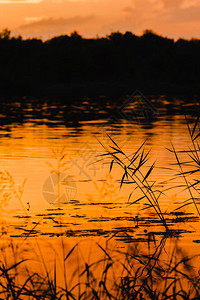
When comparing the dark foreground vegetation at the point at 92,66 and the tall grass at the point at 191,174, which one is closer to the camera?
the tall grass at the point at 191,174

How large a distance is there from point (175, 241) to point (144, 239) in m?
0.43

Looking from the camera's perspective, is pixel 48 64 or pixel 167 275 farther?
pixel 48 64

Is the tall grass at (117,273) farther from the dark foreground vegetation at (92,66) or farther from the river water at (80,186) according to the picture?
the dark foreground vegetation at (92,66)

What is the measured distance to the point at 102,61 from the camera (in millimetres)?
92625

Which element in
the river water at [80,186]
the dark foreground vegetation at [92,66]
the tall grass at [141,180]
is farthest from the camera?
the dark foreground vegetation at [92,66]

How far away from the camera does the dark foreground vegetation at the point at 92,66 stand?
87.9m

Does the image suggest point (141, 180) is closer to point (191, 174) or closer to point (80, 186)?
point (80, 186)

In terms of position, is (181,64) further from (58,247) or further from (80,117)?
(58,247)

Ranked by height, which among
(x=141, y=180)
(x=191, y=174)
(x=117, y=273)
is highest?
(x=117, y=273)

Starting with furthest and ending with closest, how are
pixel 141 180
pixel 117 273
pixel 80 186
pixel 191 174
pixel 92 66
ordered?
pixel 92 66 < pixel 191 174 < pixel 141 180 < pixel 80 186 < pixel 117 273

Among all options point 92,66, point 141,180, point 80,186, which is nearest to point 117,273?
point 80,186

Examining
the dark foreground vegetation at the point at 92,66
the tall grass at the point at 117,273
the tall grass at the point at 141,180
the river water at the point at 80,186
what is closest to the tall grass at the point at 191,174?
the river water at the point at 80,186

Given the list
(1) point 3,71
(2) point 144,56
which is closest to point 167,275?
(1) point 3,71

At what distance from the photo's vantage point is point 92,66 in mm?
90062
